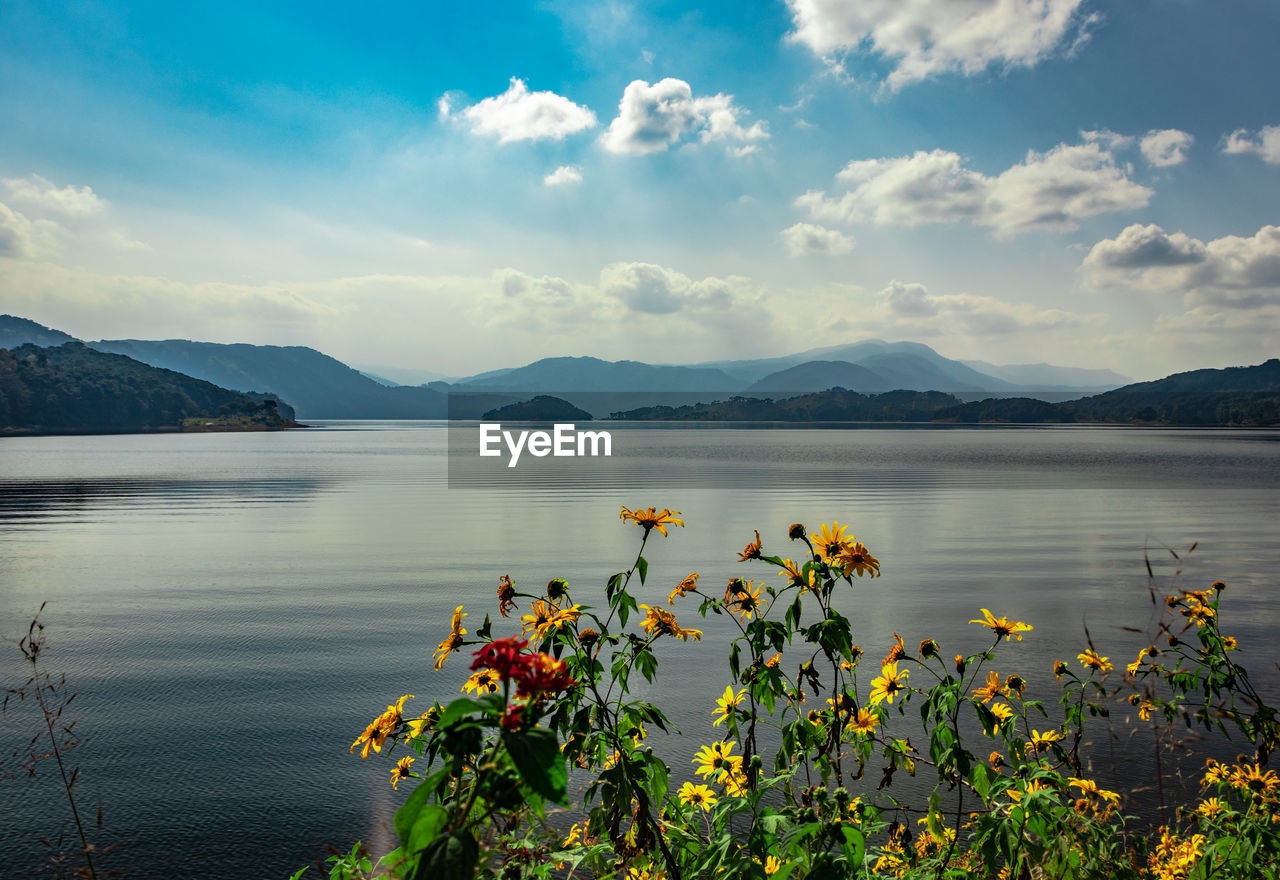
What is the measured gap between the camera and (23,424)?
127438 millimetres

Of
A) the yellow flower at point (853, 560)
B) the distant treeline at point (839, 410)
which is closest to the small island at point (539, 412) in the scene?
the distant treeline at point (839, 410)

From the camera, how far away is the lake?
5.49 metres

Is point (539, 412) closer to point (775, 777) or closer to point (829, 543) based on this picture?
point (829, 543)

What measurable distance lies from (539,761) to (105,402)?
175 metres

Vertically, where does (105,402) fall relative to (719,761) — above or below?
above

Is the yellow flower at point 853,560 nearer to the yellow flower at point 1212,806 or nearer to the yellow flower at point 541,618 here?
the yellow flower at point 541,618

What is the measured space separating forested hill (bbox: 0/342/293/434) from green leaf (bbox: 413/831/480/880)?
152063 millimetres

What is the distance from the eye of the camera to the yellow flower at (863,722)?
3402 mm

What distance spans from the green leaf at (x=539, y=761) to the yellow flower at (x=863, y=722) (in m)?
2.65

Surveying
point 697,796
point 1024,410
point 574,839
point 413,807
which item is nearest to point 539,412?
point 1024,410

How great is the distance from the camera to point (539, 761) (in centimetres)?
107

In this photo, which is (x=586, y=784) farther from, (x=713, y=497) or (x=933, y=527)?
(x=713, y=497)

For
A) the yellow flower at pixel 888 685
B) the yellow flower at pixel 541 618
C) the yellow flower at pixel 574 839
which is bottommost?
→ the yellow flower at pixel 574 839

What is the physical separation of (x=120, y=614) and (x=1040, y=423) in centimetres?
18373
